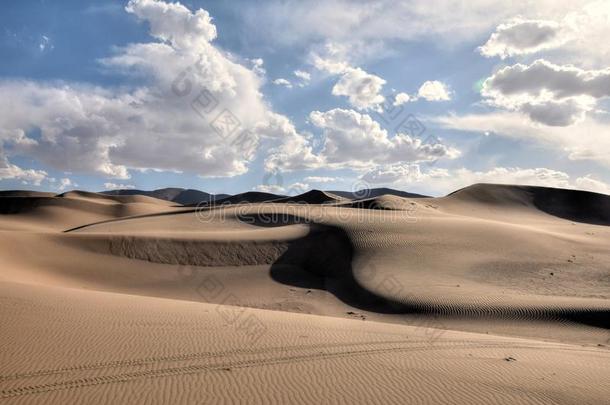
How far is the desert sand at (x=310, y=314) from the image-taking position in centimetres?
598

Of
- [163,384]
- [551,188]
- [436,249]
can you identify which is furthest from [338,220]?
[551,188]

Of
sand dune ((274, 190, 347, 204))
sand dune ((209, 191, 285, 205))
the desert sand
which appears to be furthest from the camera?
sand dune ((209, 191, 285, 205))

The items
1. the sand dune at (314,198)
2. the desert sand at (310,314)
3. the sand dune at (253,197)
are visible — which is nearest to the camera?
the desert sand at (310,314)

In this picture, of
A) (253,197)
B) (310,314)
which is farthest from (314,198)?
(310,314)

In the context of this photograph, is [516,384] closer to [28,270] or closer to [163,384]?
[163,384]

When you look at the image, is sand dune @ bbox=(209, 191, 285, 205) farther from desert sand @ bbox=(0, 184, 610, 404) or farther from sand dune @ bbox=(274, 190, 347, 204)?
desert sand @ bbox=(0, 184, 610, 404)

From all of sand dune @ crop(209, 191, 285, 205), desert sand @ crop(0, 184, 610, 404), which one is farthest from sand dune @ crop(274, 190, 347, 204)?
desert sand @ crop(0, 184, 610, 404)

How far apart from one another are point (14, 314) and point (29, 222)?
183ft

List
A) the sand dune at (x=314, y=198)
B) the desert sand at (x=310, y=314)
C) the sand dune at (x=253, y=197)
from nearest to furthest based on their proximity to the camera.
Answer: the desert sand at (x=310, y=314)
the sand dune at (x=314, y=198)
the sand dune at (x=253, y=197)

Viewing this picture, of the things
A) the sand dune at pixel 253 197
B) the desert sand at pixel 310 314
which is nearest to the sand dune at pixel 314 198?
the sand dune at pixel 253 197

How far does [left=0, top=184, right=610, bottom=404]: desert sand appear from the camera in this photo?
5.98m

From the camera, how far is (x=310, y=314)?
13.4 meters

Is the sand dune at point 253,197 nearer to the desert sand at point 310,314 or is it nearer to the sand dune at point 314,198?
the sand dune at point 314,198

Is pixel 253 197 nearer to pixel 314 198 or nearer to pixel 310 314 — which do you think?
pixel 314 198
